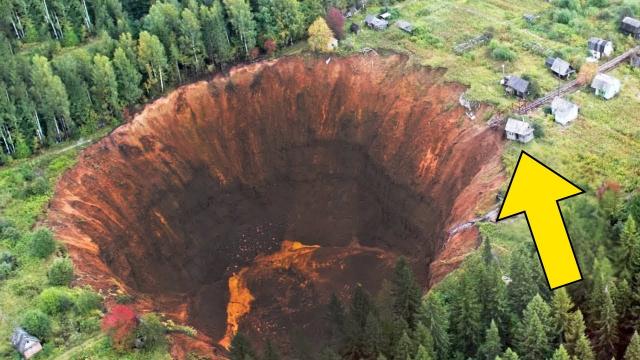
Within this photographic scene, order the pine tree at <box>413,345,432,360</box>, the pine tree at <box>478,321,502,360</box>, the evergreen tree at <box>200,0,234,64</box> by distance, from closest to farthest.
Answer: the pine tree at <box>413,345,432,360</box>
the pine tree at <box>478,321,502,360</box>
the evergreen tree at <box>200,0,234,64</box>

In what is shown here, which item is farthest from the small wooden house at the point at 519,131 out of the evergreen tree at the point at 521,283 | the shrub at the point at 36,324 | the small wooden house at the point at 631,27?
the shrub at the point at 36,324

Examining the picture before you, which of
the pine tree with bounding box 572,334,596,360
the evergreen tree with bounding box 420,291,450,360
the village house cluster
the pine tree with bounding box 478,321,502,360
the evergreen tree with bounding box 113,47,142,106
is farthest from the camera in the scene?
the evergreen tree with bounding box 113,47,142,106

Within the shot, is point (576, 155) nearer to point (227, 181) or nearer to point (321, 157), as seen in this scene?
point (321, 157)

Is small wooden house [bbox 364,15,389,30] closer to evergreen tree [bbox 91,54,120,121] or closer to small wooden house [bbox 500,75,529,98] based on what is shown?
small wooden house [bbox 500,75,529,98]

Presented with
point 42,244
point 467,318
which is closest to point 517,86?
point 467,318

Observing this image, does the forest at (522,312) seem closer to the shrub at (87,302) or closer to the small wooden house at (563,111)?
the shrub at (87,302)

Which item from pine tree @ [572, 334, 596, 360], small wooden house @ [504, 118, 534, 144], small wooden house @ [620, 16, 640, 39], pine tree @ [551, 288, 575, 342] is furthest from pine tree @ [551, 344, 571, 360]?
small wooden house @ [620, 16, 640, 39]

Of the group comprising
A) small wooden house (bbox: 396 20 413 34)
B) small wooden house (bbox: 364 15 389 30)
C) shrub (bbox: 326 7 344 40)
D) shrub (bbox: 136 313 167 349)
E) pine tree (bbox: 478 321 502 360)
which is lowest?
shrub (bbox: 136 313 167 349)

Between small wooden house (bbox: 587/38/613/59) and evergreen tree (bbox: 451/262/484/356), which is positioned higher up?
small wooden house (bbox: 587/38/613/59)
